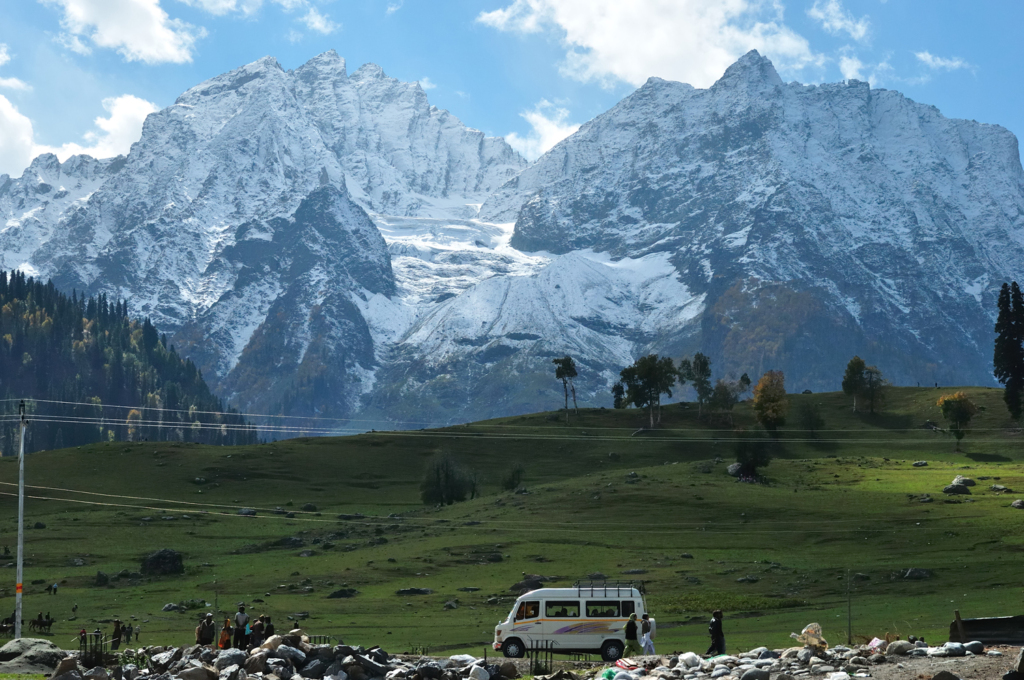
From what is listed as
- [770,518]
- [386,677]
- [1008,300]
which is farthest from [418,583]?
[1008,300]

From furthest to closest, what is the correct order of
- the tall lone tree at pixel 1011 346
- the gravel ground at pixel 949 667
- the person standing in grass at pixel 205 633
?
the tall lone tree at pixel 1011 346
the person standing in grass at pixel 205 633
the gravel ground at pixel 949 667

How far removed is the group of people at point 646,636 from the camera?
4881 centimetres

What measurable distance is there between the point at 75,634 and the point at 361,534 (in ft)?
214

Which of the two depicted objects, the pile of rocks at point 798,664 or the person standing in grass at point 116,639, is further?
A: the person standing in grass at point 116,639

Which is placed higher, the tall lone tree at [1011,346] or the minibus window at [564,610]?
the tall lone tree at [1011,346]

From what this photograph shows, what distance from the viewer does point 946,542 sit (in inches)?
4104

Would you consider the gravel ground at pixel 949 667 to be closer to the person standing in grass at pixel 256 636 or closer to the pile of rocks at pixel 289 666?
the pile of rocks at pixel 289 666

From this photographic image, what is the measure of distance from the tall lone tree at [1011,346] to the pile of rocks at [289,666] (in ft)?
363

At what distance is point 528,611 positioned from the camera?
57875 millimetres

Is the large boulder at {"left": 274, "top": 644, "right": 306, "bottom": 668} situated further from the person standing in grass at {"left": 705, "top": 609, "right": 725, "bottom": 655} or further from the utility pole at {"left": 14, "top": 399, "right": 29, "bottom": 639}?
the utility pole at {"left": 14, "top": 399, "right": 29, "bottom": 639}

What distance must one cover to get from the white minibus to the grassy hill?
8.24 meters

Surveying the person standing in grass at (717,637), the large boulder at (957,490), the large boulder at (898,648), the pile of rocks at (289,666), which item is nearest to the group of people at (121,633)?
the pile of rocks at (289,666)

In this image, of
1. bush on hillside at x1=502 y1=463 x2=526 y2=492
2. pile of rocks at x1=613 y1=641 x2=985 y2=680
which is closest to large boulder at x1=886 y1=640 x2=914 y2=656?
pile of rocks at x1=613 y1=641 x2=985 y2=680

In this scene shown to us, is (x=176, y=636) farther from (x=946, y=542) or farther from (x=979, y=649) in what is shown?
(x=946, y=542)
